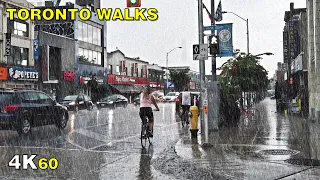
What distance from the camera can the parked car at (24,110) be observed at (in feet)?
40.7

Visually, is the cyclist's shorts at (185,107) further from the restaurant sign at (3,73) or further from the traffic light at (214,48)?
the restaurant sign at (3,73)

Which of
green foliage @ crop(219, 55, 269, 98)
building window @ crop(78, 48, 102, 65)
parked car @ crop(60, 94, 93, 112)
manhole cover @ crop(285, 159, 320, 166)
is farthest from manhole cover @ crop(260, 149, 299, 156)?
building window @ crop(78, 48, 102, 65)

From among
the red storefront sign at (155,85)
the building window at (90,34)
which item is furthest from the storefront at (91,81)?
the red storefront sign at (155,85)

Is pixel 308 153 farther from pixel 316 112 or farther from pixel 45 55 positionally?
pixel 45 55

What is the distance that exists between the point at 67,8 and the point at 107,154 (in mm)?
41066

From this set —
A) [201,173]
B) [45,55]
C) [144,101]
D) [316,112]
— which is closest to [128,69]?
[45,55]

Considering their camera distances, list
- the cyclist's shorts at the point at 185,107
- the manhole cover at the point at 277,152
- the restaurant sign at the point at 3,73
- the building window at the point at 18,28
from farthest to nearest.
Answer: the building window at the point at 18,28 < the restaurant sign at the point at 3,73 < the cyclist's shorts at the point at 185,107 < the manhole cover at the point at 277,152

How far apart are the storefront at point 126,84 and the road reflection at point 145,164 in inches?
1782

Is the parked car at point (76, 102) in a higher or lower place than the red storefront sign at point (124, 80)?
lower

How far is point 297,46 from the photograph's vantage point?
104 ft

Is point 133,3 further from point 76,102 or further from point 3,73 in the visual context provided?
point 3,73

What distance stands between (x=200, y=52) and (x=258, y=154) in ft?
14.0

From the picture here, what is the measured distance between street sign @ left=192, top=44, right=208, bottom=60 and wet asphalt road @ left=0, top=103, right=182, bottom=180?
109 inches

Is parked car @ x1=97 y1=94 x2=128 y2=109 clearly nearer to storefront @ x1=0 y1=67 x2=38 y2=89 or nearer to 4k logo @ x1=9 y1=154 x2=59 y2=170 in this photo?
storefront @ x1=0 y1=67 x2=38 y2=89
